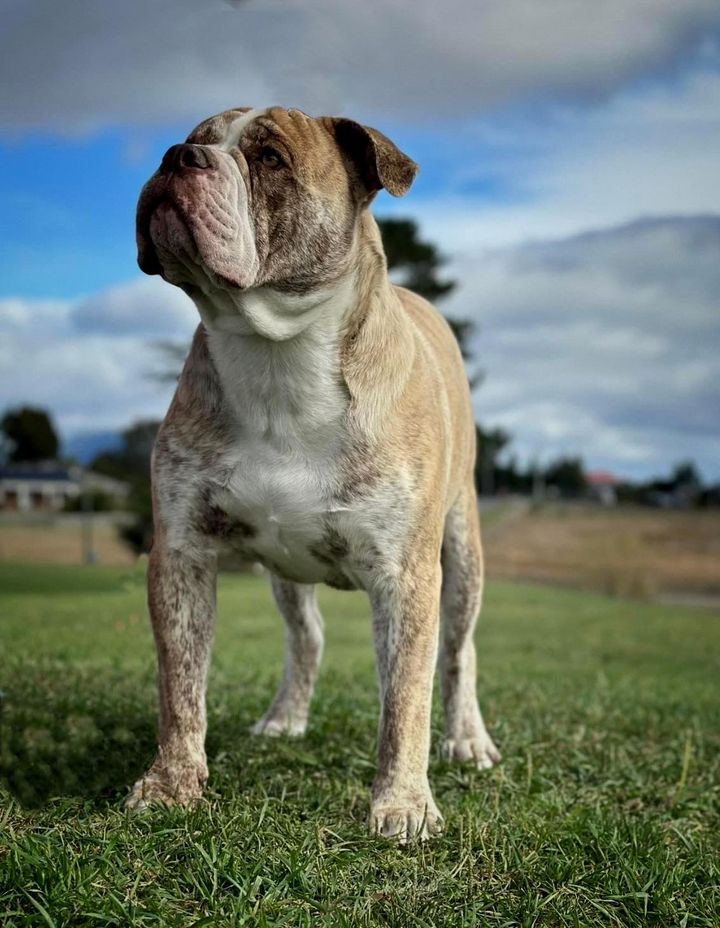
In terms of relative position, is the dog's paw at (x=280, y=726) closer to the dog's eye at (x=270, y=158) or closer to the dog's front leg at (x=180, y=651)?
the dog's front leg at (x=180, y=651)

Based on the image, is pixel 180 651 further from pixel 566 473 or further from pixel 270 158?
pixel 566 473

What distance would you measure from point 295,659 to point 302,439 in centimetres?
180

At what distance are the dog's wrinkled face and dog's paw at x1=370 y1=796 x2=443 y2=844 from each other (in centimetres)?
191

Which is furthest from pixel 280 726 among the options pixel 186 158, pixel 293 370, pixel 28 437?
pixel 28 437

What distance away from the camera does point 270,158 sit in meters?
3.71

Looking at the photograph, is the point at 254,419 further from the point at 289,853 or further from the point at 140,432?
the point at 140,432

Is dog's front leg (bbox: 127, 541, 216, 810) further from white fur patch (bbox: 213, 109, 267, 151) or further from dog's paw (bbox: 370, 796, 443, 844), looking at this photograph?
white fur patch (bbox: 213, 109, 267, 151)

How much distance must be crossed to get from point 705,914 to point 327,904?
128cm

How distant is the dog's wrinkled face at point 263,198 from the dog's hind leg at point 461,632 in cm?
172

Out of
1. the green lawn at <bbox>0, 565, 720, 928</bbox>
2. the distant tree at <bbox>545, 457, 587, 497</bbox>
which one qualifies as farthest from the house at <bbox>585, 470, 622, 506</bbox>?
the green lawn at <bbox>0, 565, 720, 928</bbox>

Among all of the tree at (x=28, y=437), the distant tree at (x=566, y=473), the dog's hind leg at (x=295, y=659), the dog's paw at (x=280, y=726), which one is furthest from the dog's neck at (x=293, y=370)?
the distant tree at (x=566, y=473)

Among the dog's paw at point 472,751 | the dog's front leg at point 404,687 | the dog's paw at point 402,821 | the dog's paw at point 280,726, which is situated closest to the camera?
the dog's paw at point 402,821

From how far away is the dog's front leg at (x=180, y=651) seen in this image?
13.3 feet

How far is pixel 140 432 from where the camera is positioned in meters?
30.8
